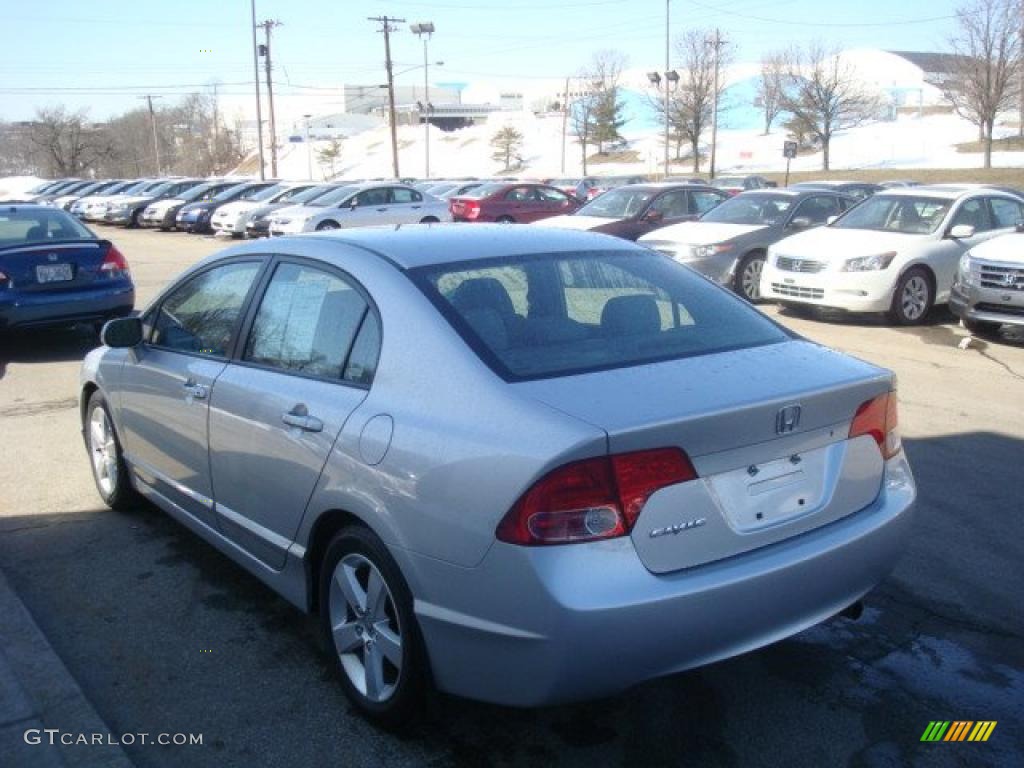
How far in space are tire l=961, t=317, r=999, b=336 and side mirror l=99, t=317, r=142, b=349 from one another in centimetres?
877

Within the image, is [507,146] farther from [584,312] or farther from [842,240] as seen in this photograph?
[584,312]

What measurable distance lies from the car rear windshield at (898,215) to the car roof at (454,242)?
8.90 metres

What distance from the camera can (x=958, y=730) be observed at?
313cm

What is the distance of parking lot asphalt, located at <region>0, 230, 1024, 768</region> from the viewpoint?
3092mm

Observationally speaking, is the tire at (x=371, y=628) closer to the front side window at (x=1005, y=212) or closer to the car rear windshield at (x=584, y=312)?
the car rear windshield at (x=584, y=312)

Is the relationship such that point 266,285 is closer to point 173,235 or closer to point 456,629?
point 456,629

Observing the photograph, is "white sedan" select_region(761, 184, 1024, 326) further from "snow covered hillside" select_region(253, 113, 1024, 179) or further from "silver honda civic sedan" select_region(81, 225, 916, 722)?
"snow covered hillside" select_region(253, 113, 1024, 179)

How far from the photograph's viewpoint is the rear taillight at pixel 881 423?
3.18 meters

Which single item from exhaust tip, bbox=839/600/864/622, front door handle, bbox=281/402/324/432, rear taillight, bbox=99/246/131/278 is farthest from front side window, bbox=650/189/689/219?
front door handle, bbox=281/402/324/432

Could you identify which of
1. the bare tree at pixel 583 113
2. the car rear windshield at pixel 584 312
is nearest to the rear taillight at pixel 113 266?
the car rear windshield at pixel 584 312

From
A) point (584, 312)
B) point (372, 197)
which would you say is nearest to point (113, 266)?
point (584, 312)

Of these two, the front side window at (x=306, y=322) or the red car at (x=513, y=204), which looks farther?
the red car at (x=513, y=204)

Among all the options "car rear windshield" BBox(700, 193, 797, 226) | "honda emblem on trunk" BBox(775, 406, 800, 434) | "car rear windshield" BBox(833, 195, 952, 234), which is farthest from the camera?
"car rear windshield" BBox(700, 193, 797, 226)

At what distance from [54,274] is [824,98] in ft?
227
